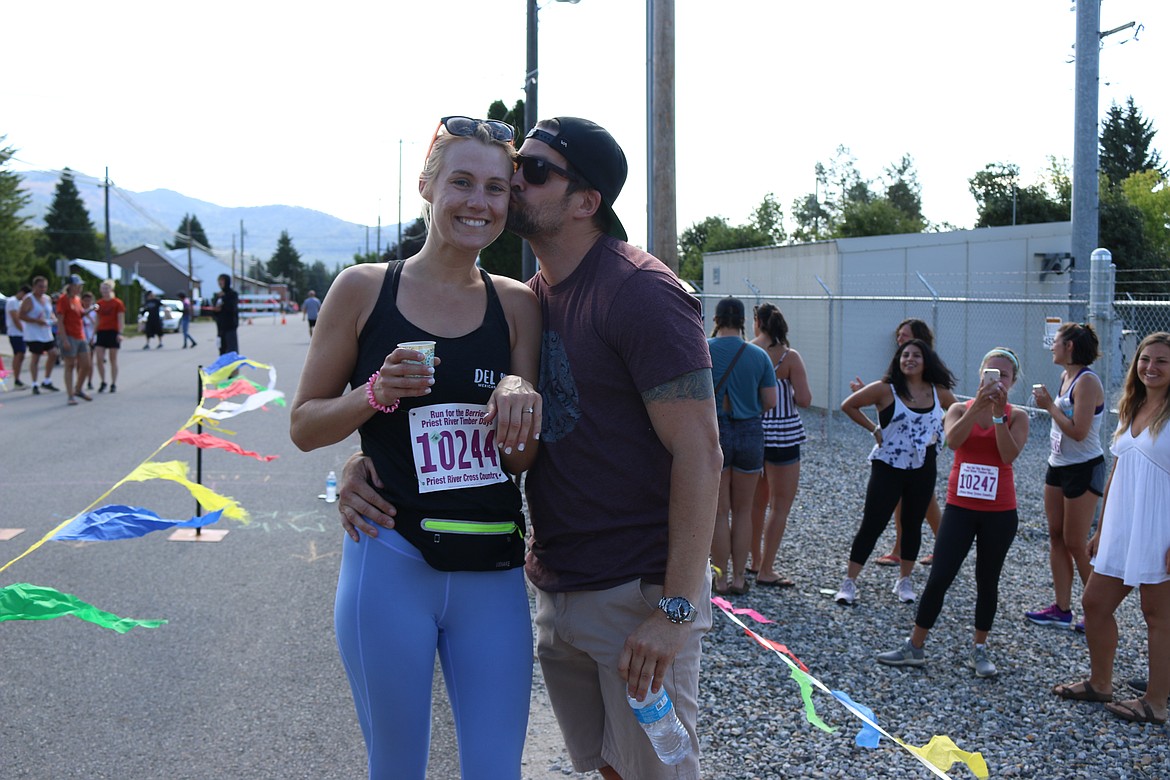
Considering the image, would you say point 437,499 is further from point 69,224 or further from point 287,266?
point 287,266

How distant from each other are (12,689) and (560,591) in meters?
3.23

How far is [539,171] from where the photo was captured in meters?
2.36

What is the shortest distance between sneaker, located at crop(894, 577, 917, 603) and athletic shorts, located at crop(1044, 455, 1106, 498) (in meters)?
1.14

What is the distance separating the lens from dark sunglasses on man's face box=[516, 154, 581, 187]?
92.9 inches

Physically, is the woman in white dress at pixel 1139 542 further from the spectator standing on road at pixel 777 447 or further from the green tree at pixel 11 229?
the green tree at pixel 11 229

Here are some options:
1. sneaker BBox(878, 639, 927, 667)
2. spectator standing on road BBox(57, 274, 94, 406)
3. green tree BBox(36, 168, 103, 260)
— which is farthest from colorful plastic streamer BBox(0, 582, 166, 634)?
green tree BBox(36, 168, 103, 260)

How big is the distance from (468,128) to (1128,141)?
73.9m

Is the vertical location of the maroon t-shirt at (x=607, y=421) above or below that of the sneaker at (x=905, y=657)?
above

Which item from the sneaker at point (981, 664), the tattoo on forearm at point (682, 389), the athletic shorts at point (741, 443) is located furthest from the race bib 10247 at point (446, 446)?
the athletic shorts at point (741, 443)

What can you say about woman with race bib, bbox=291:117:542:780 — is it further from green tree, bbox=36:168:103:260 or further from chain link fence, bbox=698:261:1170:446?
green tree, bbox=36:168:103:260

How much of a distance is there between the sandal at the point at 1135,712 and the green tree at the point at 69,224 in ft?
309

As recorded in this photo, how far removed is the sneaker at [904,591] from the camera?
6371 millimetres

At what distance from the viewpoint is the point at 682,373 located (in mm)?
2150

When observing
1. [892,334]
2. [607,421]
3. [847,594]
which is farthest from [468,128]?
[892,334]
